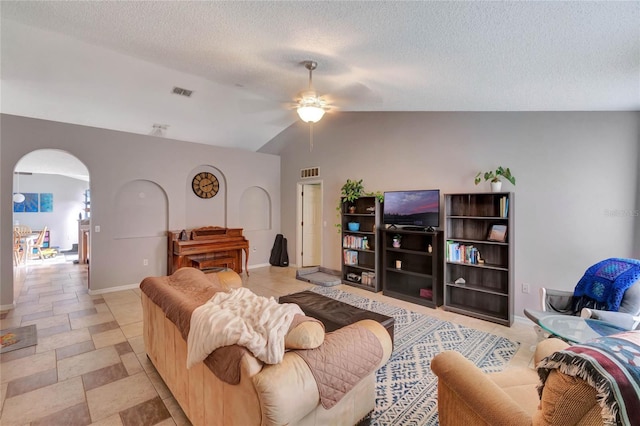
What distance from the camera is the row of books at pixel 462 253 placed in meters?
3.75

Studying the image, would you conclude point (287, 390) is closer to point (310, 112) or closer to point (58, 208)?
point (310, 112)

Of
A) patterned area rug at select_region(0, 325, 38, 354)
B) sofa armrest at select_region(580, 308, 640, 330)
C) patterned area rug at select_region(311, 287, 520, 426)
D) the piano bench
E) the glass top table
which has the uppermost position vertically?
sofa armrest at select_region(580, 308, 640, 330)

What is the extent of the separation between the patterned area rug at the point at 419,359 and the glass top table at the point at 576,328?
585 mm

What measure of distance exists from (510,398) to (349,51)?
98.2 inches

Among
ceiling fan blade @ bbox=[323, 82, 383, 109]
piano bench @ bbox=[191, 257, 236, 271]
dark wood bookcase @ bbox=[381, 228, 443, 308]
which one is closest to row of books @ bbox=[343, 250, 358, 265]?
dark wood bookcase @ bbox=[381, 228, 443, 308]

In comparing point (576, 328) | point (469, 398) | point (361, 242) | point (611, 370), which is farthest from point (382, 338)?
point (361, 242)

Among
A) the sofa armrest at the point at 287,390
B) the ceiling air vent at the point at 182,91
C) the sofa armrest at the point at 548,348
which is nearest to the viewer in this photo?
the sofa armrest at the point at 287,390

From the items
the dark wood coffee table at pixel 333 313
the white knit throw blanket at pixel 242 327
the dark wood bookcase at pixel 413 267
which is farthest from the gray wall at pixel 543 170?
the white knit throw blanket at pixel 242 327

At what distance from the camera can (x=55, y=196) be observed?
356 inches

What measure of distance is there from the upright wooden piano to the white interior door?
1439 millimetres

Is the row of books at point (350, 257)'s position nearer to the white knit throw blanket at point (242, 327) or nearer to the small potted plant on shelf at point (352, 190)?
the small potted plant on shelf at point (352, 190)

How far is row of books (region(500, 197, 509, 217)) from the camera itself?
3418 millimetres

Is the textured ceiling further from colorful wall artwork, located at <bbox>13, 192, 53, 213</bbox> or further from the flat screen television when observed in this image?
colorful wall artwork, located at <bbox>13, 192, 53, 213</bbox>

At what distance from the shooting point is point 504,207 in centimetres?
344
